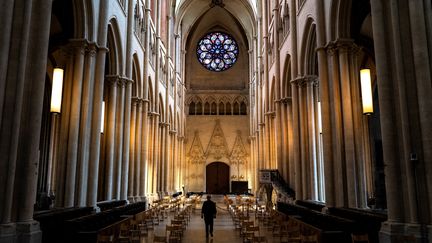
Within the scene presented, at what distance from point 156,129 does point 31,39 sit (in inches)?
775

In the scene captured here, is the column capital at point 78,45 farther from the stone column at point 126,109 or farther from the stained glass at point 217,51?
the stained glass at point 217,51

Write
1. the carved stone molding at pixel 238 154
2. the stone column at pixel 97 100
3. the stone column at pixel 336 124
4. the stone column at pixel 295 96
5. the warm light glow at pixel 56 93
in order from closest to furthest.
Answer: the warm light glow at pixel 56 93 → the stone column at pixel 336 124 → the stone column at pixel 97 100 → the stone column at pixel 295 96 → the carved stone molding at pixel 238 154

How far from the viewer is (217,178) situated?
4538 centimetres

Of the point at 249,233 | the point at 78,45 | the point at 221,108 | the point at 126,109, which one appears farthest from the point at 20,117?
the point at 221,108

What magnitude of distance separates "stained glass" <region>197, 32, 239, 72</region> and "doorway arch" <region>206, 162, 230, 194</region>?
40.7 ft

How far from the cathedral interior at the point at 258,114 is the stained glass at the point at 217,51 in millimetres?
10525

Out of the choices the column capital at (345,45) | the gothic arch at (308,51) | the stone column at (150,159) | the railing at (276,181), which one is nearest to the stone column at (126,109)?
the stone column at (150,159)

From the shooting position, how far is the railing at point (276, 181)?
22256mm

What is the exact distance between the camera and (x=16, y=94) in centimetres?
819

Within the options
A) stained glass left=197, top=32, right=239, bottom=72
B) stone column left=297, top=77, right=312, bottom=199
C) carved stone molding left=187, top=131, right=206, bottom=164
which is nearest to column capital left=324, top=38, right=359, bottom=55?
stone column left=297, top=77, right=312, bottom=199

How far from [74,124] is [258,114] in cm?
2407

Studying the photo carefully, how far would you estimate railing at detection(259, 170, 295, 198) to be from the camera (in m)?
22.3

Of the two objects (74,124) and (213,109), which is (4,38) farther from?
(213,109)

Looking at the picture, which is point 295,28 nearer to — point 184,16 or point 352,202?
point 352,202
